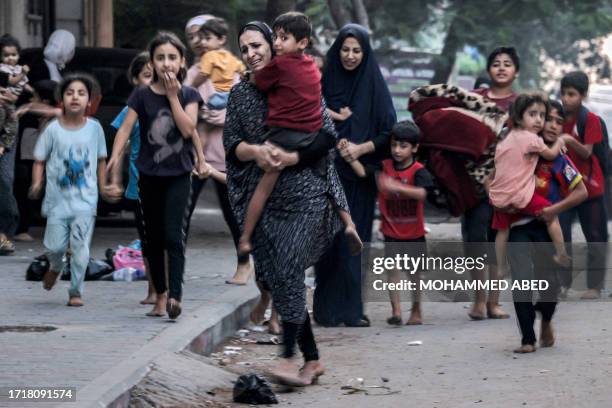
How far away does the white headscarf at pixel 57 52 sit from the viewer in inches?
534

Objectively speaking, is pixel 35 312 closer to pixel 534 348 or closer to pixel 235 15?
pixel 534 348

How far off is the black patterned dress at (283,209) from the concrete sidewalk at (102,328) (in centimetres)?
73

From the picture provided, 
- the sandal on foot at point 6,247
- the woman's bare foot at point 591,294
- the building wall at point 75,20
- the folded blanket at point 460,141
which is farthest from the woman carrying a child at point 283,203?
the building wall at point 75,20

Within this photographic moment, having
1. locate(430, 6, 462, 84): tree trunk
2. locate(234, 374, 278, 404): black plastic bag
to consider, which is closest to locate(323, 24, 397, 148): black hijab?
locate(234, 374, 278, 404): black plastic bag

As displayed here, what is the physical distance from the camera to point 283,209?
741cm

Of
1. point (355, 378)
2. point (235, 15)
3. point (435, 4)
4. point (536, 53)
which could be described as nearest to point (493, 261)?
point (355, 378)

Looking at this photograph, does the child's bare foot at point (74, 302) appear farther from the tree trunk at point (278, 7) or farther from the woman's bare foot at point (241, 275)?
the tree trunk at point (278, 7)

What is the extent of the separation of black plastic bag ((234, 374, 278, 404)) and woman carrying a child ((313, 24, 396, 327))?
2.60 metres

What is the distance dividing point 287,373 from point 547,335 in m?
1.94

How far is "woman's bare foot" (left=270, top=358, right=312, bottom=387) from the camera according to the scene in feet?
24.2

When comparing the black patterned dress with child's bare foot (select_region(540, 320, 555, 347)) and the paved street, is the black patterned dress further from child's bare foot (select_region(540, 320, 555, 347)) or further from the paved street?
child's bare foot (select_region(540, 320, 555, 347))

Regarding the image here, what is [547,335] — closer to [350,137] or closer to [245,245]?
[350,137]

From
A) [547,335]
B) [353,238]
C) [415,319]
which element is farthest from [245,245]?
[415,319]

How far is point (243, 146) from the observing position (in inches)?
292
